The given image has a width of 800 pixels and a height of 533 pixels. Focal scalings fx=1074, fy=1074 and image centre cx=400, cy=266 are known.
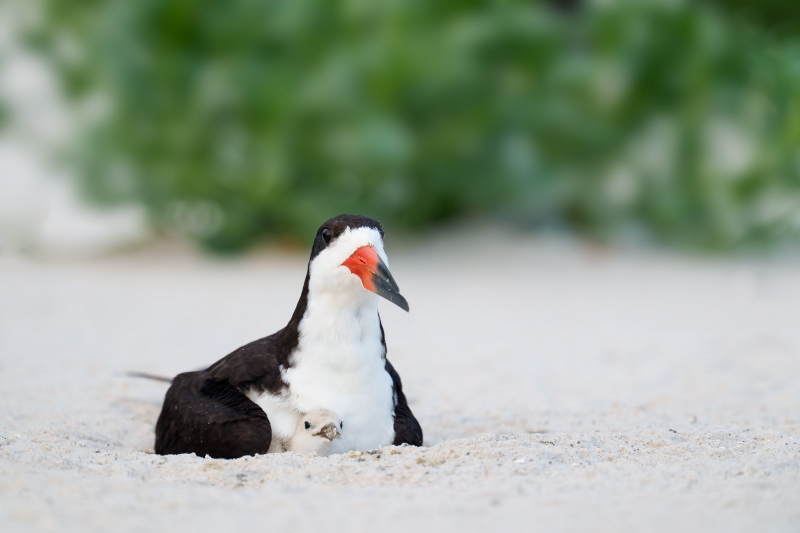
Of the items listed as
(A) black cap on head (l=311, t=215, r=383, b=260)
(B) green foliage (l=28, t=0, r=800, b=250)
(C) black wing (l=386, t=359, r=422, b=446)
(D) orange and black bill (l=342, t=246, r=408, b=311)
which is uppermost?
(B) green foliage (l=28, t=0, r=800, b=250)

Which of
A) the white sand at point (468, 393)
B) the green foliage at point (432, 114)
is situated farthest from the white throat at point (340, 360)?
the green foliage at point (432, 114)

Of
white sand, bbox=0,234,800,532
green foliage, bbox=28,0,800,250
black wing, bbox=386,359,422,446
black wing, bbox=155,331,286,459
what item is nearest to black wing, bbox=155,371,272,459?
black wing, bbox=155,331,286,459

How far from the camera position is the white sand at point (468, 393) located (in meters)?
2.66

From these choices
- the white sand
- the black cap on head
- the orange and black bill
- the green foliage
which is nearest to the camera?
the white sand

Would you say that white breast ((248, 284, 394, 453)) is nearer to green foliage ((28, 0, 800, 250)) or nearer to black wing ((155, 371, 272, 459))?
black wing ((155, 371, 272, 459))

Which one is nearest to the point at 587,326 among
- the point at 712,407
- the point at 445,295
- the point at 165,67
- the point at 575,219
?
the point at 445,295

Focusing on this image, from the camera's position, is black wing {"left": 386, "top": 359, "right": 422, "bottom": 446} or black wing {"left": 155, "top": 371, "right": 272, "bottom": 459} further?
A: black wing {"left": 386, "top": 359, "right": 422, "bottom": 446}

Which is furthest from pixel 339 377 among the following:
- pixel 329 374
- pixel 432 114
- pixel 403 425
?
pixel 432 114

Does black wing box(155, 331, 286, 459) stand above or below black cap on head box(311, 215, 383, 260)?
below

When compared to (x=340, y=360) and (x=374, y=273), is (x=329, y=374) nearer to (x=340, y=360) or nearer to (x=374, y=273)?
(x=340, y=360)

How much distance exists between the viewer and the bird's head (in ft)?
10.6

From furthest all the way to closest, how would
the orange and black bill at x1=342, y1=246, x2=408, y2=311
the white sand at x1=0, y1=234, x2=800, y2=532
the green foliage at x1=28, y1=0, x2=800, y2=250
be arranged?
the green foliage at x1=28, y1=0, x2=800, y2=250 < the orange and black bill at x1=342, y1=246, x2=408, y2=311 < the white sand at x1=0, y1=234, x2=800, y2=532

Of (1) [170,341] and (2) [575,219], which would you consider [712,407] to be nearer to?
(1) [170,341]

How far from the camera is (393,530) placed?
250 cm
